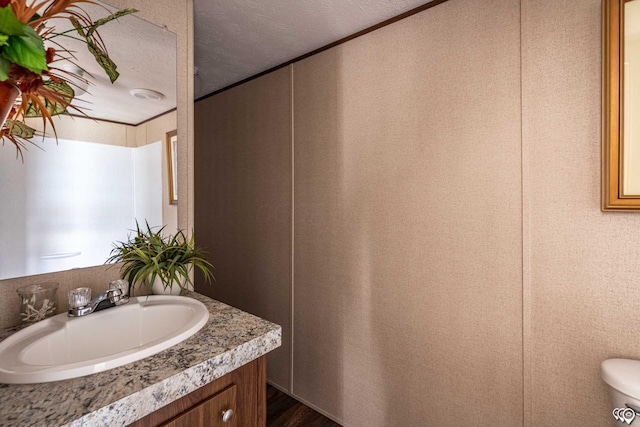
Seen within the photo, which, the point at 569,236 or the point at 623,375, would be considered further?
the point at 569,236

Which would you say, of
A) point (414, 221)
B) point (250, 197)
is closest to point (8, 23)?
point (414, 221)

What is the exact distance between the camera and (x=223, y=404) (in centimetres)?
81

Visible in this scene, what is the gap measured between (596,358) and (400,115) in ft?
4.22

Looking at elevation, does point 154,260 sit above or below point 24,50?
below

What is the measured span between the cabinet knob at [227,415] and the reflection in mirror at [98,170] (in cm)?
76

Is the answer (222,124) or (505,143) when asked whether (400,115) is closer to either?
(505,143)

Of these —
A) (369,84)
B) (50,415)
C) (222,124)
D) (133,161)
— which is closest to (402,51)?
(369,84)

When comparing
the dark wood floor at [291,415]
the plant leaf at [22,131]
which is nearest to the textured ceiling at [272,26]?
the plant leaf at [22,131]

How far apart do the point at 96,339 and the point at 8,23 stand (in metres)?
0.93

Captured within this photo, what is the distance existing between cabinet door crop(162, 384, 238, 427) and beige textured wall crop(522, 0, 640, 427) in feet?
3.83

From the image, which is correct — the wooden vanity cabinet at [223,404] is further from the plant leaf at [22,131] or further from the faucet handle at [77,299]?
the plant leaf at [22,131]

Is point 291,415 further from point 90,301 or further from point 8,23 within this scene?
point 8,23

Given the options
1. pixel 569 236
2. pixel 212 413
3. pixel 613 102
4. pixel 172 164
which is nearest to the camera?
pixel 212 413

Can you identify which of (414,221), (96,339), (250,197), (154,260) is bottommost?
(96,339)
